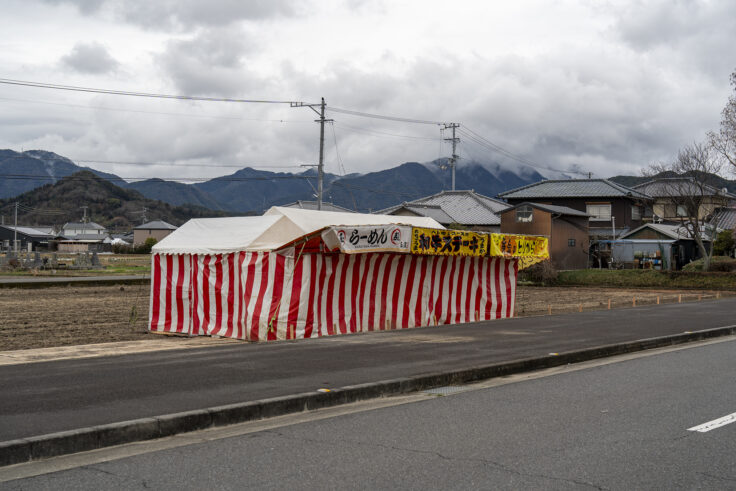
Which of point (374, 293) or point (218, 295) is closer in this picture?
point (218, 295)

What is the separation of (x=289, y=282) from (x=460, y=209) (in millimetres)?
53547

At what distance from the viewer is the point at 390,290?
49.6 feet

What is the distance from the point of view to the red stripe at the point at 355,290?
14273 mm

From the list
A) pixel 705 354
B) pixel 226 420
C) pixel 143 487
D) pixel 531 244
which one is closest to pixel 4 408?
pixel 226 420

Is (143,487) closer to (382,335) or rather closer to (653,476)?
(653,476)

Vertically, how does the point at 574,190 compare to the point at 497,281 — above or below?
above

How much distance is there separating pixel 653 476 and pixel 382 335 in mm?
8291

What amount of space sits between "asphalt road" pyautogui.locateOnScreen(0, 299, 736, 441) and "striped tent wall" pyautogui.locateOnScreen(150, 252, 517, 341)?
1241 mm

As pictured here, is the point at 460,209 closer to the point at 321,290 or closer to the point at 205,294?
the point at 205,294

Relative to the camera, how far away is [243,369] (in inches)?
345

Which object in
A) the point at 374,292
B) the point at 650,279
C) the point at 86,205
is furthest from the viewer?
the point at 86,205

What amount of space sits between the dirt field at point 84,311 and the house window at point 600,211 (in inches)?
1101

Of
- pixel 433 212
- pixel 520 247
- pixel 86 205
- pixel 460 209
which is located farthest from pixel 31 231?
pixel 520 247

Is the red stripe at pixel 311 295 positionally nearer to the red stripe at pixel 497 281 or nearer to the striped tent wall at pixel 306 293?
the striped tent wall at pixel 306 293
